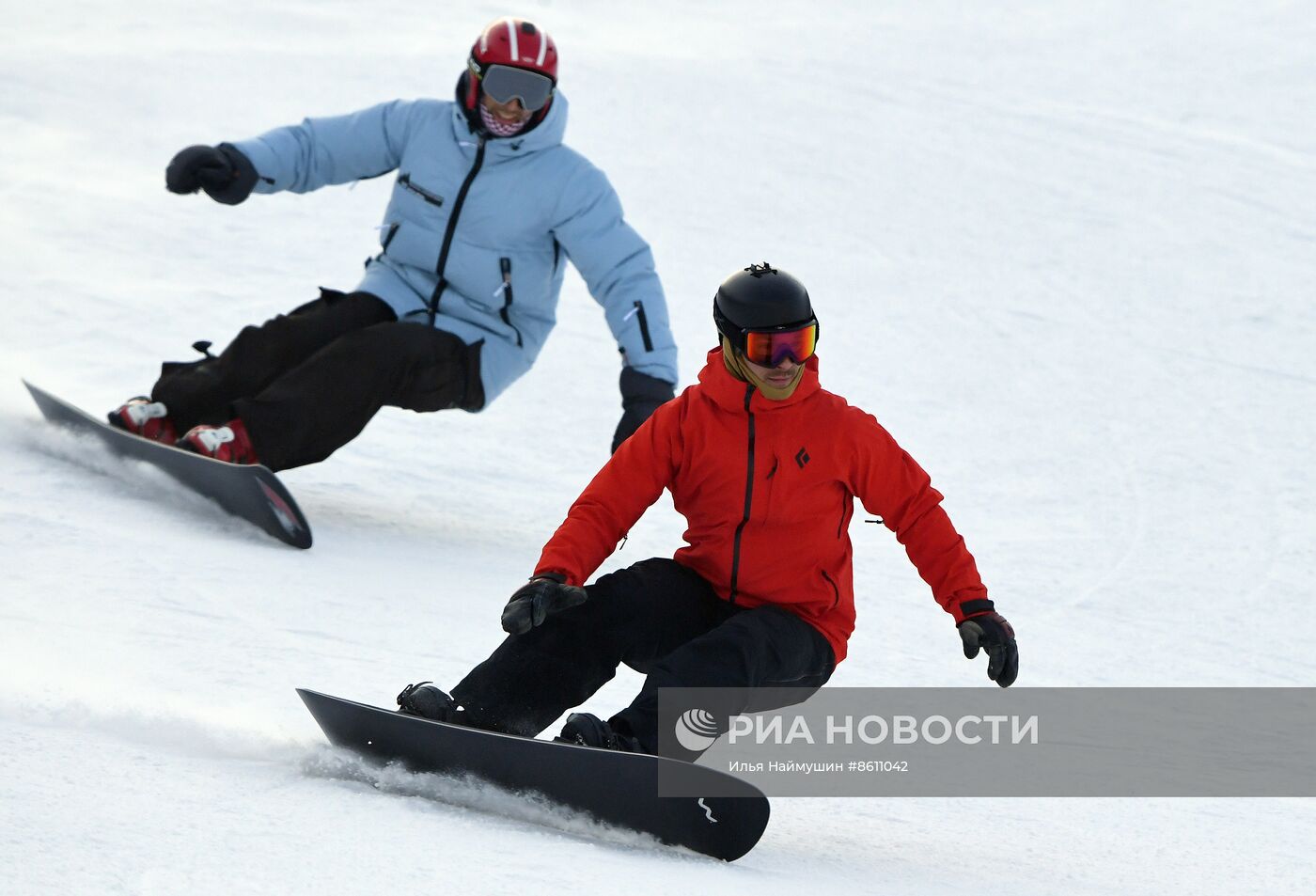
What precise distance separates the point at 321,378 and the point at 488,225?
2.53ft

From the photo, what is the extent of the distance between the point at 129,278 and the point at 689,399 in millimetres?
5530

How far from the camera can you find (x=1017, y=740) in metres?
4.30

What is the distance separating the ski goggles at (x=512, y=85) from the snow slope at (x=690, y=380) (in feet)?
4.93

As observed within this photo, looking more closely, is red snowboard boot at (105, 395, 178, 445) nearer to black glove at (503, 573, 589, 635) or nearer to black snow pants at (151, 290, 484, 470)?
black snow pants at (151, 290, 484, 470)

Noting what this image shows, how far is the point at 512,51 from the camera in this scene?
198 inches

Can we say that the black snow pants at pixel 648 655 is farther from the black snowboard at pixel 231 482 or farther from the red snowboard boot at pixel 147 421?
the red snowboard boot at pixel 147 421

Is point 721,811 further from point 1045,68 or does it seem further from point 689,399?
point 1045,68

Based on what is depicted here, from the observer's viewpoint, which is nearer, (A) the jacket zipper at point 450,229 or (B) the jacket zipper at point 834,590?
(B) the jacket zipper at point 834,590

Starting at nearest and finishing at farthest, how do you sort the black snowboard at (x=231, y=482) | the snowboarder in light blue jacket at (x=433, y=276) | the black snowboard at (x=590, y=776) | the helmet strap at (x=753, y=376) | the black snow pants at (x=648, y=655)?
the black snowboard at (x=590, y=776), the black snow pants at (x=648, y=655), the helmet strap at (x=753, y=376), the black snowboard at (x=231, y=482), the snowboarder in light blue jacket at (x=433, y=276)

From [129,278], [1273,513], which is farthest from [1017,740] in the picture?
[129,278]

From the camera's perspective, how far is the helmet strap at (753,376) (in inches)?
130

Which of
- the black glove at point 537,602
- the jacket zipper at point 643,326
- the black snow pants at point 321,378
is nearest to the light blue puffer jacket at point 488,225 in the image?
the jacket zipper at point 643,326

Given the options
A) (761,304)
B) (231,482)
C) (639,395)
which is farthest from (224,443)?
(761,304)

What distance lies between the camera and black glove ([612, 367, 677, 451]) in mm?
4852
